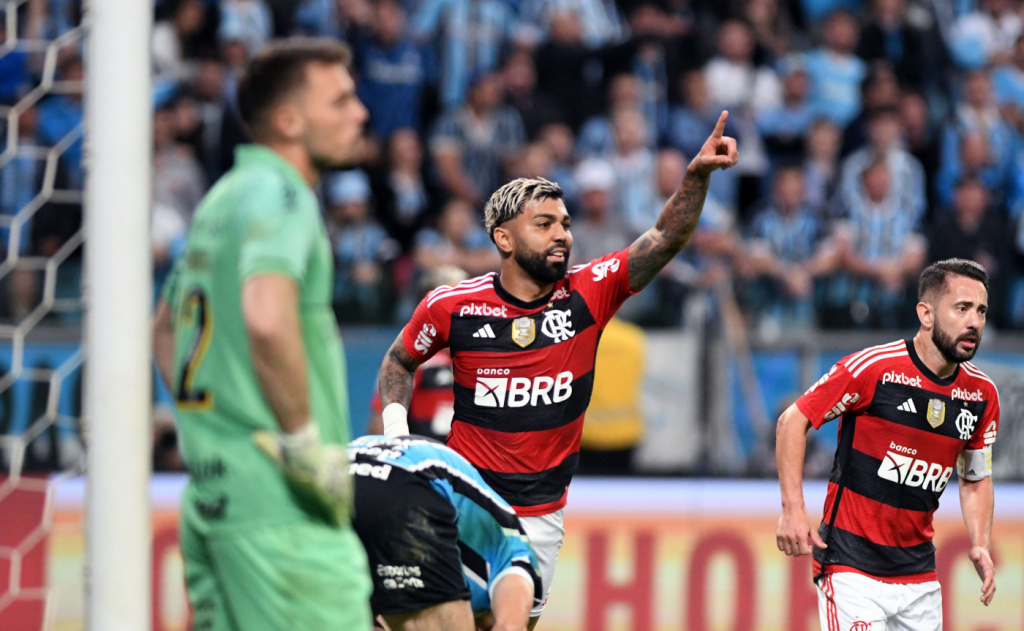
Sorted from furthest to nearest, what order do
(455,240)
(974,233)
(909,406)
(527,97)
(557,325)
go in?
(527,97) → (974,233) → (455,240) → (557,325) → (909,406)

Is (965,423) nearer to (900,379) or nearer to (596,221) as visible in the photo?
(900,379)

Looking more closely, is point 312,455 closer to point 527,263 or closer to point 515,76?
point 527,263

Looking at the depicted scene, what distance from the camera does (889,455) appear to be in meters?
5.44

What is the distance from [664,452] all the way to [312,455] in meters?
5.77

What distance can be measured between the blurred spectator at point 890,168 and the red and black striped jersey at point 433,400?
4.96m

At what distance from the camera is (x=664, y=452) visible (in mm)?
8570

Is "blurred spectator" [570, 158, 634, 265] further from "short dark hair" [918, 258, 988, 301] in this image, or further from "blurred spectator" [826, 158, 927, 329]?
"short dark hair" [918, 258, 988, 301]

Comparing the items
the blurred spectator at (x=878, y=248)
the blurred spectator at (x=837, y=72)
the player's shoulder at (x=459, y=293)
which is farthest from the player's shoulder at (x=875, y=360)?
the blurred spectator at (x=837, y=72)

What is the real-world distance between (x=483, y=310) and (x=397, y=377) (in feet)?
1.67

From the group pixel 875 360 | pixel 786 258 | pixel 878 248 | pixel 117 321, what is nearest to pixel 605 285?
pixel 875 360

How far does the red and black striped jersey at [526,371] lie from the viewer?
5.60 m

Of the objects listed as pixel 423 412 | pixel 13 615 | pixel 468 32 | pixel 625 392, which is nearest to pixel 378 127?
pixel 468 32

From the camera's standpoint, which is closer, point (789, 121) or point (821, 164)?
point (821, 164)

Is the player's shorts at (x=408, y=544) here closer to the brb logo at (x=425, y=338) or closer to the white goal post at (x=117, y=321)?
the white goal post at (x=117, y=321)
